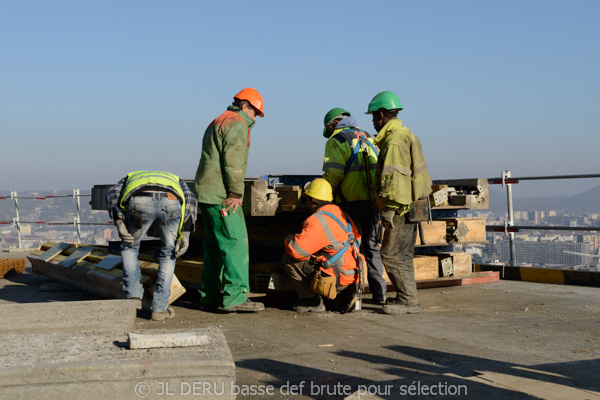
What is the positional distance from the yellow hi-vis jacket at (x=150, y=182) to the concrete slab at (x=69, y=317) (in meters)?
1.37

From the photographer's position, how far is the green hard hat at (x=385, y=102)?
6938 mm

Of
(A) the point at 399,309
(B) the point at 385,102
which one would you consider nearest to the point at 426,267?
(A) the point at 399,309

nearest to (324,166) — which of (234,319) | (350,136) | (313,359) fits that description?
(350,136)

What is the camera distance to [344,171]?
23.5 ft

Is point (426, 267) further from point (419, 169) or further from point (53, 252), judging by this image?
point (53, 252)

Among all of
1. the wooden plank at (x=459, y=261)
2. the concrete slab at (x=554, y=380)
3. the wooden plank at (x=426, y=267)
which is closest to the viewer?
the concrete slab at (x=554, y=380)

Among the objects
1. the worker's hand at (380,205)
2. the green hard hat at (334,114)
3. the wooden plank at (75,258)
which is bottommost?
the wooden plank at (75,258)

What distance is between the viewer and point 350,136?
7.19 meters

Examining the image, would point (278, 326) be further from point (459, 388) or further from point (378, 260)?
point (459, 388)

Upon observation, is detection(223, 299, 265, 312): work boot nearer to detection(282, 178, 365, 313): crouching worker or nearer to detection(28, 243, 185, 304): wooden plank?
detection(282, 178, 365, 313): crouching worker

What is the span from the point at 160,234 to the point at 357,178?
2.20 metres

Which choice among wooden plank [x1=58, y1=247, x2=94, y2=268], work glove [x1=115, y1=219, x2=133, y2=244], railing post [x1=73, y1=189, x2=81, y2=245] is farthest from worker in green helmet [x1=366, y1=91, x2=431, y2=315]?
railing post [x1=73, y1=189, x2=81, y2=245]

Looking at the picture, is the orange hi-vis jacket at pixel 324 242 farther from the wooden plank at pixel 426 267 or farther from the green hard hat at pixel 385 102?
the wooden plank at pixel 426 267

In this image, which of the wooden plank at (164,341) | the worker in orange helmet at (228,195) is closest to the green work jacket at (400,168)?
the worker in orange helmet at (228,195)
